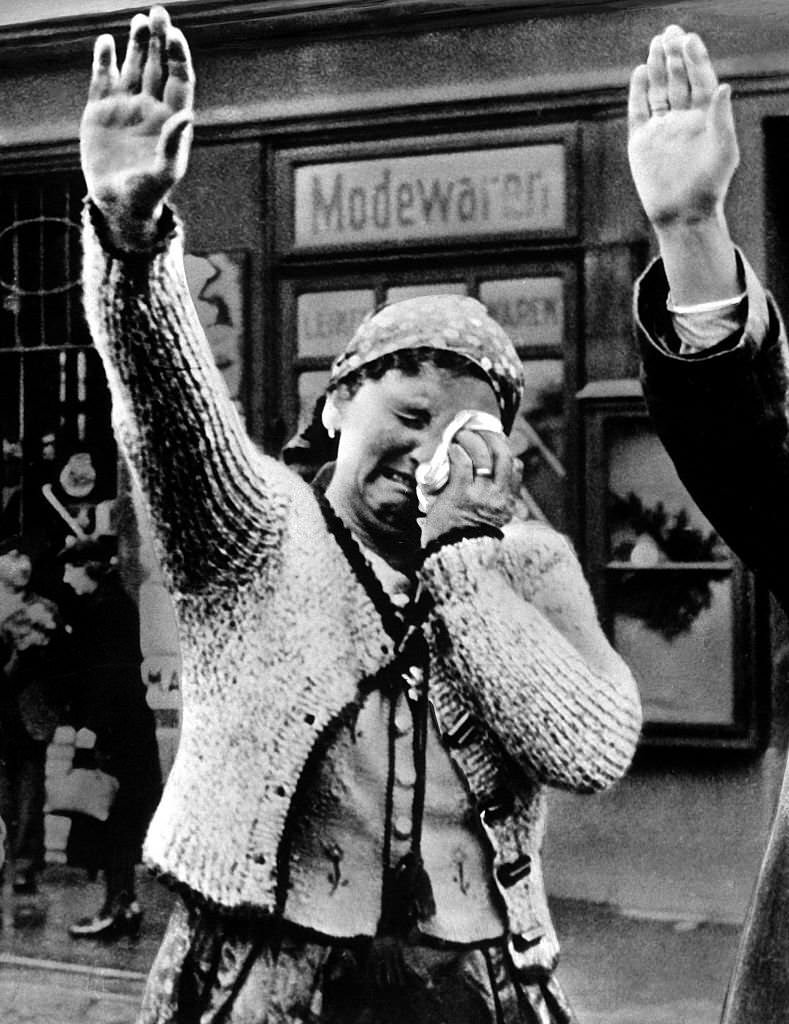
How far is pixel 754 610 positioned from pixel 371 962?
110 cm

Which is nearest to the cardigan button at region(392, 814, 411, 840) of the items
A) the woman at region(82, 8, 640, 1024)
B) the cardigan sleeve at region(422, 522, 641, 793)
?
the woman at region(82, 8, 640, 1024)

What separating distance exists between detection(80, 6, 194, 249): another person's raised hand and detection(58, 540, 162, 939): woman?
80 centimetres

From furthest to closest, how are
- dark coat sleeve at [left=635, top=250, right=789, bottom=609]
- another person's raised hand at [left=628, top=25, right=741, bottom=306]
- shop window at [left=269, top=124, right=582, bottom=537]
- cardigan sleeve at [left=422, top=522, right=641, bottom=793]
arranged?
shop window at [left=269, top=124, right=582, bottom=537], cardigan sleeve at [left=422, top=522, right=641, bottom=793], another person's raised hand at [left=628, top=25, right=741, bottom=306], dark coat sleeve at [left=635, top=250, right=789, bottom=609]

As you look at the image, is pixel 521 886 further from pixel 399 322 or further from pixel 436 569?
pixel 399 322

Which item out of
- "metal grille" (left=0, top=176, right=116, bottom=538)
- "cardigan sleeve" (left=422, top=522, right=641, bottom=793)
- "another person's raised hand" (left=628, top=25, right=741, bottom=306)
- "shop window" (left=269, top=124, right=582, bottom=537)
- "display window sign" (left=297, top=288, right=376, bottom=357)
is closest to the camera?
"another person's raised hand" (left=628, top=25, right=741, bottom=306)

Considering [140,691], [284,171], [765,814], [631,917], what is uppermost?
[284,171]

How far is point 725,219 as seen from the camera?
2871 mm

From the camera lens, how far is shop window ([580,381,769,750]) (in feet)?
9.75

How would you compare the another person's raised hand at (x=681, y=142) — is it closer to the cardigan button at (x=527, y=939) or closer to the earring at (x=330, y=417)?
the earring at (x=330, y=417)

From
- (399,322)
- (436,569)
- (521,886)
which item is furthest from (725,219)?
(521,886)


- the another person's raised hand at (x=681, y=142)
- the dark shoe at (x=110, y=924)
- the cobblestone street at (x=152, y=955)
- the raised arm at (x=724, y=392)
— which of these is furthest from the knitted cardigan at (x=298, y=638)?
the raised arm at (x=724, y=392)

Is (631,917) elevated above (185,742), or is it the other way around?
(185,742)

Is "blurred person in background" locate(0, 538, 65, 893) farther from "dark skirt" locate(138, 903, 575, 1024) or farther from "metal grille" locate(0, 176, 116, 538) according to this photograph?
"dark skirt" locate(138, 903, 575, 1024)

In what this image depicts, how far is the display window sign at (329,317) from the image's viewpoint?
3180 millimetres
